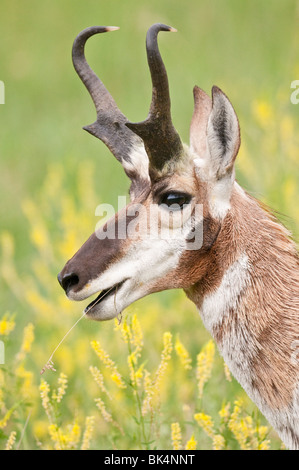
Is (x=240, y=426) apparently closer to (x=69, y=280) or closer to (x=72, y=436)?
(x=72, y=436)

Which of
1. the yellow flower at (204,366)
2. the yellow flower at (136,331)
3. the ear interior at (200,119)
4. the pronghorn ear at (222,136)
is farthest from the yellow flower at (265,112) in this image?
the yellow flower at (136,331)

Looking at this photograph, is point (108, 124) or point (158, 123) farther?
point (108, 124)

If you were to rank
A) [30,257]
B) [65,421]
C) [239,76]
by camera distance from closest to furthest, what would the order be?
[65,421] < [30,257] < [239,76]

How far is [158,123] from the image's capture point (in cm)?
427

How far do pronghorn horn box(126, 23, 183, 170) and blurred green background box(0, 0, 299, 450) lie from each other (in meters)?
2.61

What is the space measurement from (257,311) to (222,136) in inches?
36.6

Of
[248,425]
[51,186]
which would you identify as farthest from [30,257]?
[248,425]

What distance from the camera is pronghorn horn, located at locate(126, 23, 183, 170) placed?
416 centimetres

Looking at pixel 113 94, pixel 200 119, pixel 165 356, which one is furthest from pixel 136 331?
pixel 113 94

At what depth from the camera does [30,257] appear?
9117mm

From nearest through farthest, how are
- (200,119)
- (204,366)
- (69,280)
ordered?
(69,280) < (204,366) < (200,119)

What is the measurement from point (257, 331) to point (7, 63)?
1146 centimetres

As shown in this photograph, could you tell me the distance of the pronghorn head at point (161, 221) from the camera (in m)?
4.22

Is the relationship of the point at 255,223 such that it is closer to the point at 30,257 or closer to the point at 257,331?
the point at 257,331
